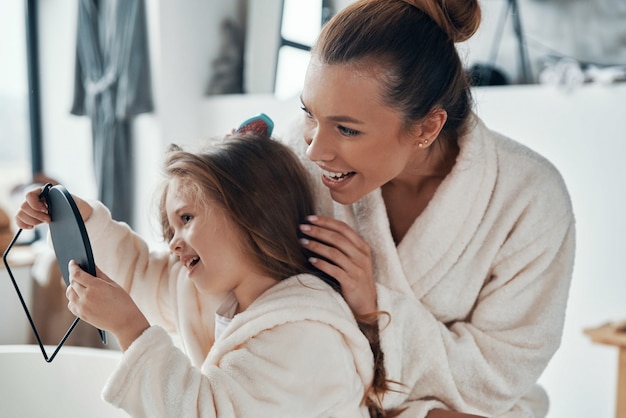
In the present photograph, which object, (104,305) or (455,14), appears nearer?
(104,305)

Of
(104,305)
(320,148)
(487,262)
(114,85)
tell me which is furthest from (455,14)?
(114,85)

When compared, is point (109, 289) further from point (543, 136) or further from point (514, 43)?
point (514, 43)

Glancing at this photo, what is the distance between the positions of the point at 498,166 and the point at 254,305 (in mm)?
480

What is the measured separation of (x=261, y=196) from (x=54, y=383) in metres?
0.45

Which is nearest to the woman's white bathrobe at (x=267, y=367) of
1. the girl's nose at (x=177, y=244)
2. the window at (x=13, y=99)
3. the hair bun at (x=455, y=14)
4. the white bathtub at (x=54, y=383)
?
the girl's nose at (x=177, y=244)

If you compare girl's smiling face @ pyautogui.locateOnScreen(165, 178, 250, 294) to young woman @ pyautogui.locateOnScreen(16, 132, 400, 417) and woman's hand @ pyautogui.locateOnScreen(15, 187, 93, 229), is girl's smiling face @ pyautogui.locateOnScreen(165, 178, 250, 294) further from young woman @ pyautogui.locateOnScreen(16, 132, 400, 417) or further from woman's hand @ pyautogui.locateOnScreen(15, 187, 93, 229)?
woman's hand @ pyautogui.locateOnScreen(15, 187, 93, 229)

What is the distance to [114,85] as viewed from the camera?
9.34ft

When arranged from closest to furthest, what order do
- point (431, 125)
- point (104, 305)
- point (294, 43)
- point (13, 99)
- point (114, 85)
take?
point (104, 305) < point (431, 125) < point (294, 43) < point (114, 85) < point (13, 99)

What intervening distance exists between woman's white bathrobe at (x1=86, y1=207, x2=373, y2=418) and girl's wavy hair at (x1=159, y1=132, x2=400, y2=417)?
3cm

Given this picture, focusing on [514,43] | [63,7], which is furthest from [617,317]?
[63,7]

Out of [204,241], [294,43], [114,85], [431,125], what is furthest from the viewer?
[114,85]

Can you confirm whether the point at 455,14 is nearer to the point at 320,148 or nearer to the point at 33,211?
the point at 320,148

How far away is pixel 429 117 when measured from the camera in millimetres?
1046

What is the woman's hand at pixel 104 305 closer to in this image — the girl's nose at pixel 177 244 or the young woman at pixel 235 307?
the young woman at pixel 235 307
